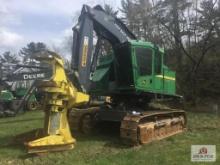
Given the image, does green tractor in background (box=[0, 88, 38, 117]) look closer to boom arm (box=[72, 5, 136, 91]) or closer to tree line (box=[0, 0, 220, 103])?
tree line (box=[0, 0, 220, 103])

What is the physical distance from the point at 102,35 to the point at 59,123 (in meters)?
3.72

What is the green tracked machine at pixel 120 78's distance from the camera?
38.7ft

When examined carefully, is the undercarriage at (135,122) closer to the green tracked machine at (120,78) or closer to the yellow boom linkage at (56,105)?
the green tracked machine at (120,78)

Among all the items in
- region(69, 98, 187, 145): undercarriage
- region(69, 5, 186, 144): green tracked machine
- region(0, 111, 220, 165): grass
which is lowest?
region(0, 111, 220, 165): grass

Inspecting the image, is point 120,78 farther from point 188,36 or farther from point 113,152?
point 188,36

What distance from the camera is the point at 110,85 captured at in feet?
42.3

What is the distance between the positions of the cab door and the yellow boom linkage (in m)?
2.45

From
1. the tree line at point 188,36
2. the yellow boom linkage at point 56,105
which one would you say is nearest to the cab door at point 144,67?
the yellow boom linkage at point 56,105

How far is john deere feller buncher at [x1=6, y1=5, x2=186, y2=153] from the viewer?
411 inches

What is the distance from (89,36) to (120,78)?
65.2 inches

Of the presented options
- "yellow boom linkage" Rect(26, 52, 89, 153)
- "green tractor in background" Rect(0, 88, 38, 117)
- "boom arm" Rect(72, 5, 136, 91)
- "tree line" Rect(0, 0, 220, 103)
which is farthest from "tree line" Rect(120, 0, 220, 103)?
"yellow boom linkage" Rect(26, 52, 89, 153)

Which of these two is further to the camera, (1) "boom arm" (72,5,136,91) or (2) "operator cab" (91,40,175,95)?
(2) "operator cab" (91,40,175,95)

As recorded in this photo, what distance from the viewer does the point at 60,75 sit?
10.5 m

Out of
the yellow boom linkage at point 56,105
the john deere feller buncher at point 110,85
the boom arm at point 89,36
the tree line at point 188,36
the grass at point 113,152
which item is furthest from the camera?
the tree line at point 188,36
